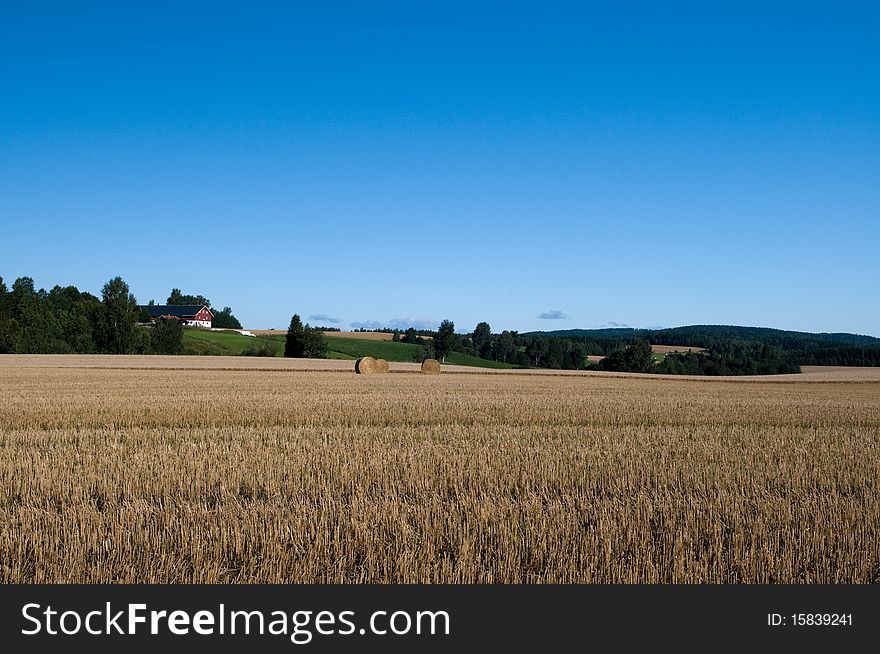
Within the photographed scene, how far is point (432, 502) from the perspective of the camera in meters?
8.02

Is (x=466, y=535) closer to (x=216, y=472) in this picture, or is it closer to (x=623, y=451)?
(x=216, y=472)

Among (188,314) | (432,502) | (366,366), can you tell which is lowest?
(432,502)

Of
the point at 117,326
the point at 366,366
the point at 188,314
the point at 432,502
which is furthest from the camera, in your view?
the point at 188,314

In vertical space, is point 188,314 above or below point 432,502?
above

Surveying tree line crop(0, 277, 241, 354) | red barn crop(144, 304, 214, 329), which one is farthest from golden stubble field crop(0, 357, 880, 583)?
red barn crop(144, 304, 214, 329)

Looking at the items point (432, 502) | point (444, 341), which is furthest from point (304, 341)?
point (432, 502)

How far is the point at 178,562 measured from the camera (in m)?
6.04

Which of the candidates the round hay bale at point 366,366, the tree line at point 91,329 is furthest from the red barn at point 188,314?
the round hay bale at point 366,366

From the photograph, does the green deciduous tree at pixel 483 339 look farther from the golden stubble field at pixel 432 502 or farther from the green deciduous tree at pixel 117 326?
the golden stubble field at pixel 432 502

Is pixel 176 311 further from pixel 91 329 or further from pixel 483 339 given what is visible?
pixel 483 339

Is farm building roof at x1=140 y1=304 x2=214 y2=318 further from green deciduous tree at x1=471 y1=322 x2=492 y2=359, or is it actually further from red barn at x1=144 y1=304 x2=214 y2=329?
green deciduous tree at x1=471 y1=322 x2=492 y2=359

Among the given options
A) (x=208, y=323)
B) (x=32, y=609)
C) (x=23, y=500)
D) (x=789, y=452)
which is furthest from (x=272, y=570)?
(x=208, y=323)

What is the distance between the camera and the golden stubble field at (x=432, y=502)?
6105mm

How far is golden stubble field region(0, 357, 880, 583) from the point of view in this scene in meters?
6.11
